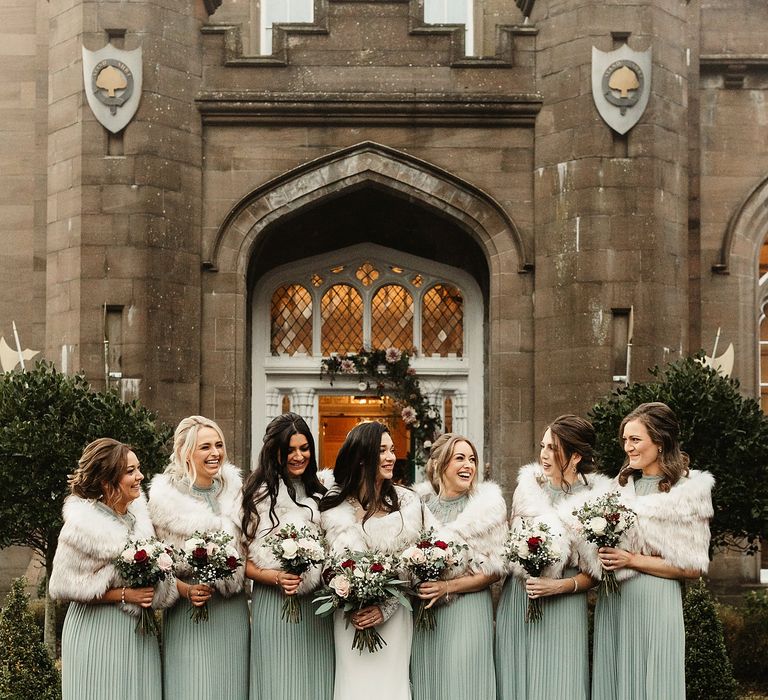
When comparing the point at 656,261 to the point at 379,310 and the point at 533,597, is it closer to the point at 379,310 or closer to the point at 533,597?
the point at 379,310

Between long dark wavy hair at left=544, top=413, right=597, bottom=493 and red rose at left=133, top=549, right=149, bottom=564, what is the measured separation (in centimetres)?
247

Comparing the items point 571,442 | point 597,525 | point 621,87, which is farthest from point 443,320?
point 597,525

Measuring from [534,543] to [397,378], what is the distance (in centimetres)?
912

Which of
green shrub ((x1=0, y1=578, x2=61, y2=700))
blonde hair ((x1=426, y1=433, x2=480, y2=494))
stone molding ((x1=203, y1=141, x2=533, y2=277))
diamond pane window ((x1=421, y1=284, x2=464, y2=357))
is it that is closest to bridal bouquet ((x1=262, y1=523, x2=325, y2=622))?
blonde hair ((x1=426, y1=433, x2=480, y2=494))

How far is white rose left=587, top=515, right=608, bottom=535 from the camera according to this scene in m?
5.93

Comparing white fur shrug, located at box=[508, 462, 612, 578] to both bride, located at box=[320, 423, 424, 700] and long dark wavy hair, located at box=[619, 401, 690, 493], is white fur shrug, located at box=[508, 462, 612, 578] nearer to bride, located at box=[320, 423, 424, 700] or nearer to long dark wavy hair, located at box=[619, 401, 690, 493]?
long dark wavy hair, located at box=[619, 401, 690, 493]

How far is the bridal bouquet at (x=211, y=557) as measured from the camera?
19.4 feet

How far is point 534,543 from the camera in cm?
603

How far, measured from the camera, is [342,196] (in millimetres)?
14109

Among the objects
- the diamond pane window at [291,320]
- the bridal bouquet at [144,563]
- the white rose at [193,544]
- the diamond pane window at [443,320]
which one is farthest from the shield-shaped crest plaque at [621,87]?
the bridal bouquet at [144,563]

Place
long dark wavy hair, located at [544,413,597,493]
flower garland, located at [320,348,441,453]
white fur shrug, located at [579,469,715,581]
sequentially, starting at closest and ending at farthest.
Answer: white fur shrug, located at [579,469,715,581] → long dark wavy hair, located at [544,413,597,493] → flower garland, located at [320,348,441,453]

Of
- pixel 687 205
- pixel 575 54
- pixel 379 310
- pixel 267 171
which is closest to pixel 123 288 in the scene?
pixel 267 171

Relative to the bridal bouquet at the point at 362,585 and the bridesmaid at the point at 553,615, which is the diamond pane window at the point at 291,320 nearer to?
the bridesmaid at the point at 553,615

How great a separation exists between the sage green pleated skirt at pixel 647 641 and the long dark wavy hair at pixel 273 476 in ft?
6.05
